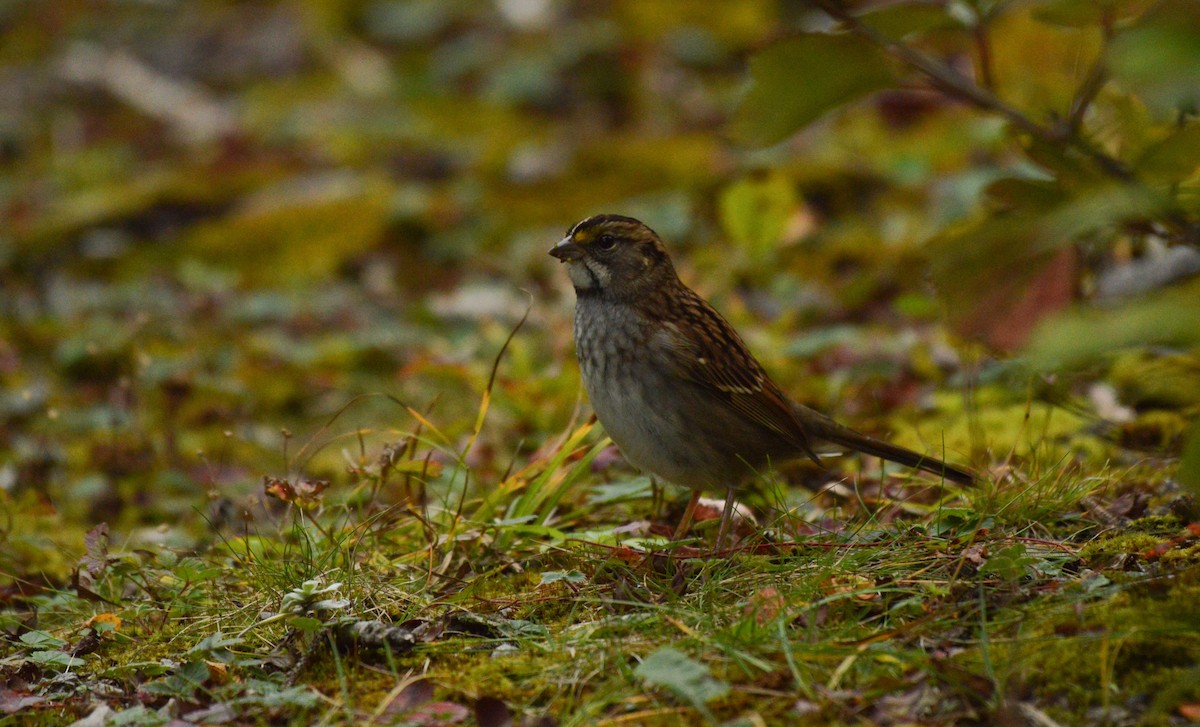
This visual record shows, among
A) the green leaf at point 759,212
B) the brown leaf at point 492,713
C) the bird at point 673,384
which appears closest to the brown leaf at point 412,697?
the brown leaf at point 492,713

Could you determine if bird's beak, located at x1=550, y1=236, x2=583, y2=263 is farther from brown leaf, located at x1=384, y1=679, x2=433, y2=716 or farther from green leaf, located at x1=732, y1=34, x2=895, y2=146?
brown leaf, located at x1=384, y1=679, x2=433, y2=716

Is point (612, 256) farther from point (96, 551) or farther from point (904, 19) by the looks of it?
point (96, 551)

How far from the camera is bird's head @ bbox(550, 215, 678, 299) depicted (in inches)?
157

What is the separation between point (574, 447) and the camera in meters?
3.77

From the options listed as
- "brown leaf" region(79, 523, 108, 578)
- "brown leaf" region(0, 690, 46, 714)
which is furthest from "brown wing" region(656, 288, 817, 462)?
"brown leaf" region(0, 690, 46, 714)

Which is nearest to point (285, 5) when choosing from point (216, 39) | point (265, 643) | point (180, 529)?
point (216, 39)

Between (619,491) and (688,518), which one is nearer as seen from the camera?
(688,518)

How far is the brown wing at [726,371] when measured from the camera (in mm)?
3795

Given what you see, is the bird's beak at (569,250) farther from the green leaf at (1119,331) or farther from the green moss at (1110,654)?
the green leaf at (1119,331)

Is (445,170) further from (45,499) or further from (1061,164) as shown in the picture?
(1061,164)

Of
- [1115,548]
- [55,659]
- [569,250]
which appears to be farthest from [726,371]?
[55,659]

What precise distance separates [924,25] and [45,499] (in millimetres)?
3170

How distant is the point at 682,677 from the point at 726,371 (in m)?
1.58

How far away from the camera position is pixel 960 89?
2389 millimetres
